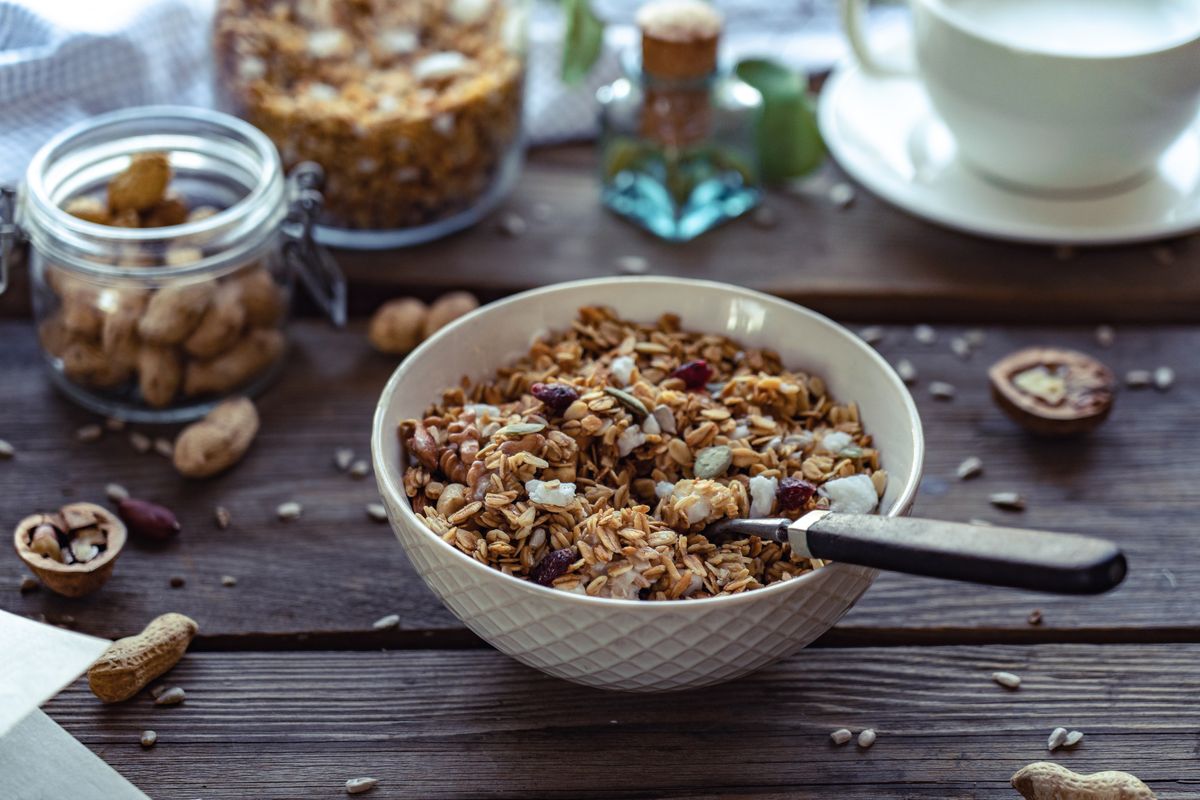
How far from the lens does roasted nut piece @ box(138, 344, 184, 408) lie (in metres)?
1.01

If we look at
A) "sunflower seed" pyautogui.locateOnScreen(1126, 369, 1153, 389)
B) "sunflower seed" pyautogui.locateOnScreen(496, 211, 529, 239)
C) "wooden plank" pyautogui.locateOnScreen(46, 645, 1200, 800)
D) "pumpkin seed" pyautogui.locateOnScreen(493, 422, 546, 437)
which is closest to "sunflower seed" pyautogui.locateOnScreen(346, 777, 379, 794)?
"wooden plank" pyautogui.locateOnScreen(46, 645, 1200, 800)

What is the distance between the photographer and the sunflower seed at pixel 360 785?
0.75m

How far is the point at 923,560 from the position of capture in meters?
0.64

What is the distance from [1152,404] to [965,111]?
0.31m

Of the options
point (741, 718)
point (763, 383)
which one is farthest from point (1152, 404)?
point (741, 718)

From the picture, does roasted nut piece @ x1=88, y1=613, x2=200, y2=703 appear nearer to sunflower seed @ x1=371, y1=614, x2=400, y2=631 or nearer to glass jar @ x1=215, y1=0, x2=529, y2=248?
sunflower seed @ x1=371, y1=614, x2=400, y2=631

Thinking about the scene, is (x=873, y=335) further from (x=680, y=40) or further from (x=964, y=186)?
(x=680, y=40)

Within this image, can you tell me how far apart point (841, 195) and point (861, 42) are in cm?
16

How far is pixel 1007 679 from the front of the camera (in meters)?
0.83

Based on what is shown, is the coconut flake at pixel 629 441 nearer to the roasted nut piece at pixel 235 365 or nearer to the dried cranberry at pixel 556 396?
the dried cranberry at pixel 556 396

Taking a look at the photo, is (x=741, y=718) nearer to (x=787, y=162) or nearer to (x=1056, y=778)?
(x=1056, y=778)

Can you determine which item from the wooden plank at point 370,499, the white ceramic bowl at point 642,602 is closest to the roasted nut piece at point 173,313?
the wooden plank at point 370,499

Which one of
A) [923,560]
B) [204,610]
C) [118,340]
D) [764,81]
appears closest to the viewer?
[923,560]

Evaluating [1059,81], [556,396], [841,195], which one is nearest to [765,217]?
[841,195]
